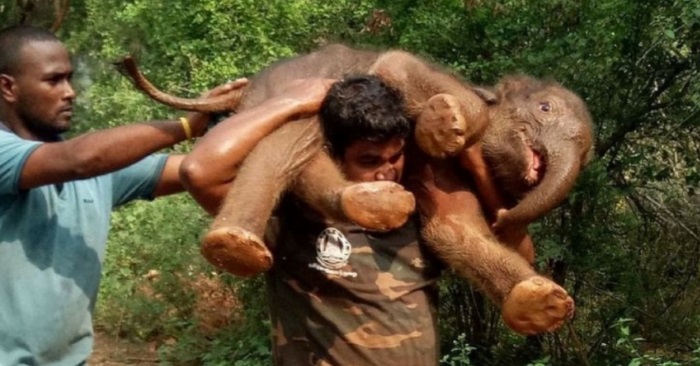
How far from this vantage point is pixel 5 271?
3629mm

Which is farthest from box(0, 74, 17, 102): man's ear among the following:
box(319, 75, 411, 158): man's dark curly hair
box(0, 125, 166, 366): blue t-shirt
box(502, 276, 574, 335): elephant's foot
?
box(502, 276, 574, 335): elephant's foot

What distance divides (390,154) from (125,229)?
20.2 feet

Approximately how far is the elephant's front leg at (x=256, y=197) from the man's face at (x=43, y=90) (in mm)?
849

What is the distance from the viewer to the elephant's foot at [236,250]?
9.92 ft

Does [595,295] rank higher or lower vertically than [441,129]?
lower

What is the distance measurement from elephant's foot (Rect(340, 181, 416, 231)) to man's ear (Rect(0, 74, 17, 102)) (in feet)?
4.07

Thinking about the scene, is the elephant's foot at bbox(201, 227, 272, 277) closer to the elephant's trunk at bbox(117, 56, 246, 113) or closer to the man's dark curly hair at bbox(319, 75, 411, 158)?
the man's dark curly hair at bbox(319, 75, 411, 158)

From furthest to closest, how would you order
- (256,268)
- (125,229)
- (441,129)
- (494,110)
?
(125,229)
(494,110)
(441,129)
(256,268)

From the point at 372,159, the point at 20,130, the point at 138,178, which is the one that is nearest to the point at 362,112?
the point at 372,159

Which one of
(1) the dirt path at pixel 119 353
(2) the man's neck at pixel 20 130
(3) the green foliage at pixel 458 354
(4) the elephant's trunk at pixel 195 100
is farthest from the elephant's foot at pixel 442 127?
(1) the dirt path at pixel 119 353

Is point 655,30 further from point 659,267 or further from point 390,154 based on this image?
point 390,154

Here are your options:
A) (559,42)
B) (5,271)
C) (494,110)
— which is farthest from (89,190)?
(559,42)

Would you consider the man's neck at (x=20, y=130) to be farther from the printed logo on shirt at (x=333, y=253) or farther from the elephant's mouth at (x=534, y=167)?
the elephant's mouth at (x=534, y=167)

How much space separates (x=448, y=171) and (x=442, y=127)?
35 cm
